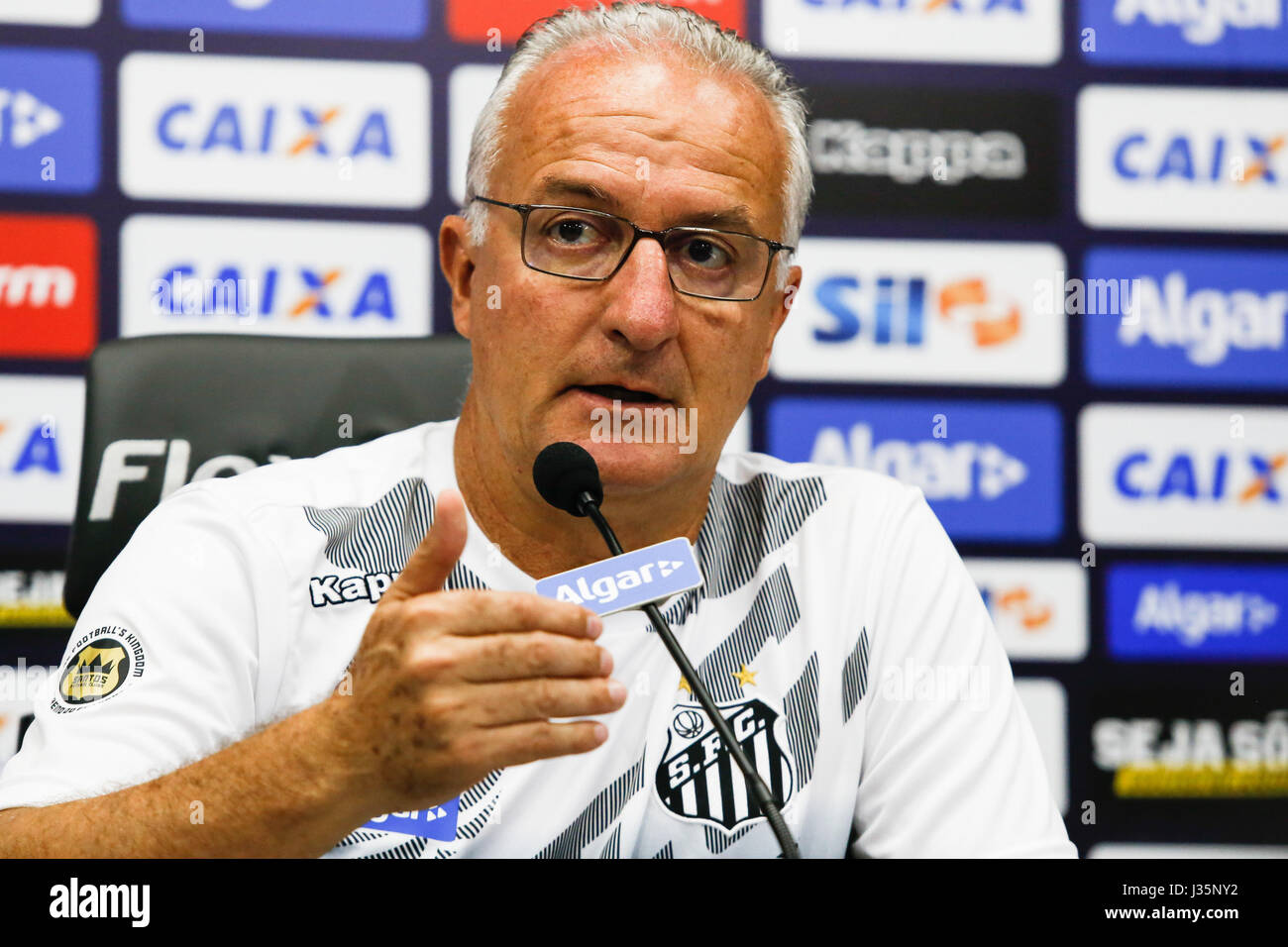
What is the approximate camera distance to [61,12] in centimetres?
184

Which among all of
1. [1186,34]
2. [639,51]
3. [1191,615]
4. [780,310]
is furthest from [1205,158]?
[639,51]

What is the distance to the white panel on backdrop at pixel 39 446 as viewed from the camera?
5.92 ft

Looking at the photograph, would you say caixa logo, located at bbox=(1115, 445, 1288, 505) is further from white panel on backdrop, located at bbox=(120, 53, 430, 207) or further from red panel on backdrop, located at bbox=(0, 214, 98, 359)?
red panel on backdrop, located at bbox=(0, 214, 98, 359)

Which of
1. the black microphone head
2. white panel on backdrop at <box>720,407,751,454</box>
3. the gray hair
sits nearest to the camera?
the black microphone head

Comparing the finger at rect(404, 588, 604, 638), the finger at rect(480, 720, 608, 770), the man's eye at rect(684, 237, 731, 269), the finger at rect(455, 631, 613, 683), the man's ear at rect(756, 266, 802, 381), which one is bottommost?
the finger at rect(480, 720, 608, 770)

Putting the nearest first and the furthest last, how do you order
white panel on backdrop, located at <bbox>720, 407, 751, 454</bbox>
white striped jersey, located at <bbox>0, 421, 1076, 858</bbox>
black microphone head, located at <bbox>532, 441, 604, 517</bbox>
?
black microphone head, located at <bbox>532, 441, 604, 517</bbox>, white striped jersey, located at <bbox>0, 421, 1076, 858</bbox>, white panel on backdrop, located at <bbox>720, 407, 751, 454</bbox>

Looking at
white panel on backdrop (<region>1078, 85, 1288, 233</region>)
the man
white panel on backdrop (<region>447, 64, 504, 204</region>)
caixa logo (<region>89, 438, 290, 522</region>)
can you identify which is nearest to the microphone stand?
the man

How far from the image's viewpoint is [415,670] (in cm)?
67

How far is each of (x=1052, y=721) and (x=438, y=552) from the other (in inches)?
64.4

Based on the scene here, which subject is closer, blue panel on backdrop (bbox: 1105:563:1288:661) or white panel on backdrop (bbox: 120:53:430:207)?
white panel on backdrop (bbox: 120:53:430:207)

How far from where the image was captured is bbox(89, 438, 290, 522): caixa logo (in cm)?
119

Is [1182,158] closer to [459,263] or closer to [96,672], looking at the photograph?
[459,263]

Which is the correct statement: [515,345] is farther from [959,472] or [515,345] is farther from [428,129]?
[959,472]

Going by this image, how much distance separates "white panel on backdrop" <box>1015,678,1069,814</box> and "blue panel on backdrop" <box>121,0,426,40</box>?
1.68 metres
